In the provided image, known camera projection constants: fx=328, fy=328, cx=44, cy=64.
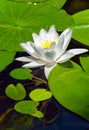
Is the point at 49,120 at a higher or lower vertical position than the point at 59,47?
lower

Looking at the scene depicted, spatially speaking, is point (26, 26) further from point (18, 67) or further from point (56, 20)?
point (18, 67)

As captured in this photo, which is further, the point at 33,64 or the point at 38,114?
the point at 33,64

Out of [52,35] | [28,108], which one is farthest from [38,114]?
[52,35]

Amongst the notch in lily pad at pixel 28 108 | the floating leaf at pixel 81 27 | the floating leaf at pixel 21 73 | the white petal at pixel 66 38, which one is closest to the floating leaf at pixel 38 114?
the notch in lily pad at pixel 28 108

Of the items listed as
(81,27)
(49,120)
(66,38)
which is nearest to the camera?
(49,120)

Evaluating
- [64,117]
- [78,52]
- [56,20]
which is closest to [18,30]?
[56,20]

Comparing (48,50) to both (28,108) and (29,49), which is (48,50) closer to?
(29,49)

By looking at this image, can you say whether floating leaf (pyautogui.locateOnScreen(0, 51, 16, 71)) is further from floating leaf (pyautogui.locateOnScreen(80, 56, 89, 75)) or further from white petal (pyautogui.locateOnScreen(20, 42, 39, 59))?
floating leaf (pyautogui.locateOnScreen(80, 56, 89, 75))
